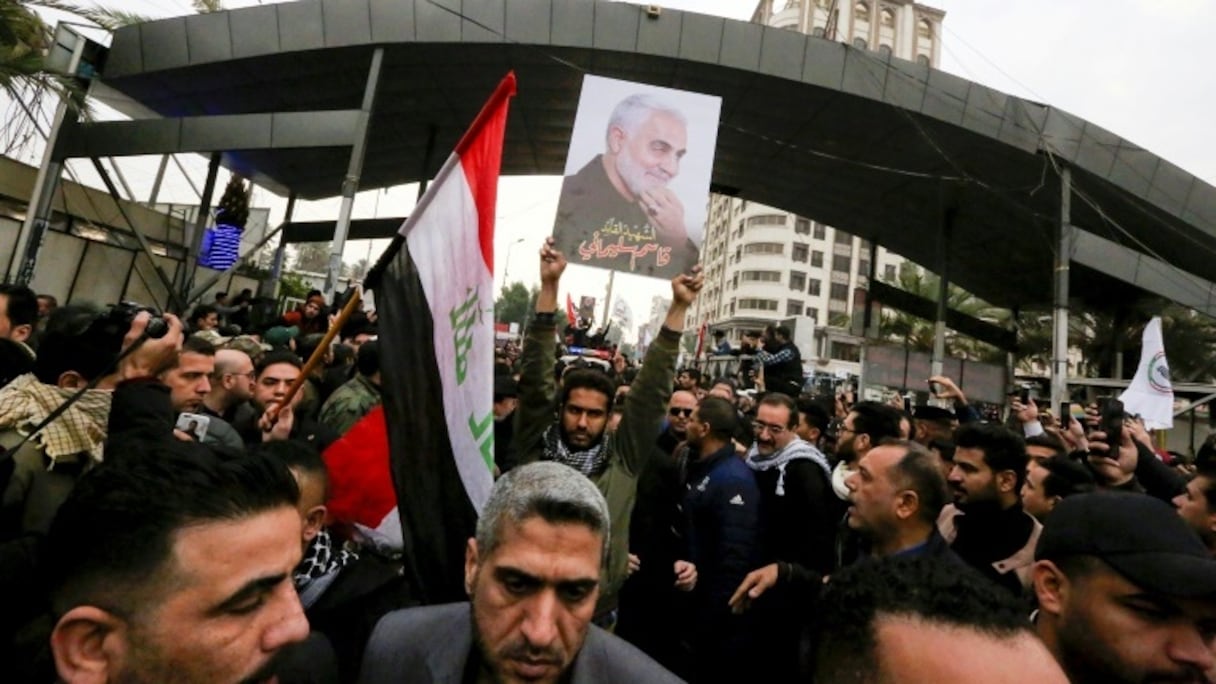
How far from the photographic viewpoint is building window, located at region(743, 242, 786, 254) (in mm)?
61844

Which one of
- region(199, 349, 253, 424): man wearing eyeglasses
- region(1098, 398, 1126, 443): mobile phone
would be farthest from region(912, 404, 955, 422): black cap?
region(199, 349, 253, 424): man wearing eyeglasses

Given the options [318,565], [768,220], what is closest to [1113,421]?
[318,565]

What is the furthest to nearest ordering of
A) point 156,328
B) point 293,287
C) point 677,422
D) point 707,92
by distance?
point 293,287 → point 707,92 → point 677,422 → point 156,328

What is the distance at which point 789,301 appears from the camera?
202ft

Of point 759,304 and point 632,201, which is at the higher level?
point 759,304

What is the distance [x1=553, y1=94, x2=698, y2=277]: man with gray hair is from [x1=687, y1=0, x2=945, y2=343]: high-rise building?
54775mm

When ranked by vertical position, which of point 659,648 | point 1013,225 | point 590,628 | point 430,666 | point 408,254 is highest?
point 1013,225

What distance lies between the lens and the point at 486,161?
241cm

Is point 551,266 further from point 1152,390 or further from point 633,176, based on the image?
point 1152,390

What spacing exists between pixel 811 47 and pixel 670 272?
926 centimetres

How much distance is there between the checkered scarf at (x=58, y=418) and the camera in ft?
6.38

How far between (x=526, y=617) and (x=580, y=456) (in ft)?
4.25

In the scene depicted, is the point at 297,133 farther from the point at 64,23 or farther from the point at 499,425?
the point at 499,425

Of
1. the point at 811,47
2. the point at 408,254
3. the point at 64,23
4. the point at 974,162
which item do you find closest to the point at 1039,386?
the point at 974,162
